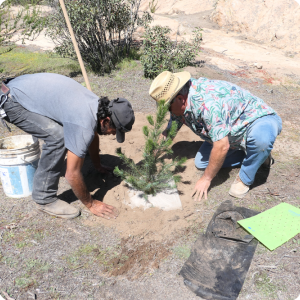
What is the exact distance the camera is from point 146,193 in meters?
3.02

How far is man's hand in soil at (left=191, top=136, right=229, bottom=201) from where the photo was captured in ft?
8.34

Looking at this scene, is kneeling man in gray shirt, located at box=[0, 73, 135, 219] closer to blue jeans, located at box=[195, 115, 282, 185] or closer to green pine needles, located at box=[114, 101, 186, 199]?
green pine needles, located at box=[114, 101, 186, 199]

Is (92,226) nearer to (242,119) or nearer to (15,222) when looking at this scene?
(15,222)

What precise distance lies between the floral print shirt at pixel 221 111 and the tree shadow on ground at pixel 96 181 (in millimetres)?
1120

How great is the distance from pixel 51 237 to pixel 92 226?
38 centimetres

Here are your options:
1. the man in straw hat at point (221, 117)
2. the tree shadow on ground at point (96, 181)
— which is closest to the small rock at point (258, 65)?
the man in straw hat at point (221, 117)

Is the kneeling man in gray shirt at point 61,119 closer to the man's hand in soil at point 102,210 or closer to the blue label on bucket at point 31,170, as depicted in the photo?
the man's hand in soil at point 102,210

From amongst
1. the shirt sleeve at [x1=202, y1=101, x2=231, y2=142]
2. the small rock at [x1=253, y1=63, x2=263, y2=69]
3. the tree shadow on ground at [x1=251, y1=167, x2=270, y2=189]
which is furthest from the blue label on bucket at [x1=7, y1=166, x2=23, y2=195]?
the small rock at [x1=253, y1=63, x2=263, y2=69]

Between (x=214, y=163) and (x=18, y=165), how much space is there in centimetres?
190

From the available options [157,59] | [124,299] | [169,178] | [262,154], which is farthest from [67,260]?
Answer: [157,59]

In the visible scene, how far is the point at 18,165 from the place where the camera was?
271 cm

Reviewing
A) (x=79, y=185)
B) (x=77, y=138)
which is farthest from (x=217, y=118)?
(x=79, y=185)

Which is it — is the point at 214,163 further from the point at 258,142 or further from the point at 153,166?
the point at 153,166

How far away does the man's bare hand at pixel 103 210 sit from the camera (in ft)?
8.75
